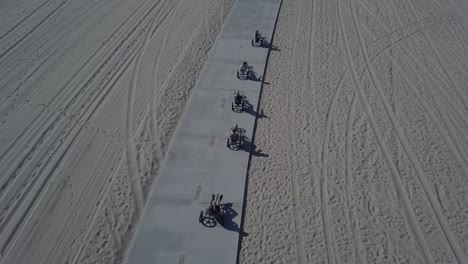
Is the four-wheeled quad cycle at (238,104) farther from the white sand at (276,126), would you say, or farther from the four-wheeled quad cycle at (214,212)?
the four-wheeled quad cycle at (214,212)

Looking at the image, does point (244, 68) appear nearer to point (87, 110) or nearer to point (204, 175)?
point (204, 175)

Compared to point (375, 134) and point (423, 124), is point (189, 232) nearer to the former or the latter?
point (375, 134)

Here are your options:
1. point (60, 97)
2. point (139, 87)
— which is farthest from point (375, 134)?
point (60, 97)

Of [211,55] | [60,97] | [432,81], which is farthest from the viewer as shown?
[211,55]

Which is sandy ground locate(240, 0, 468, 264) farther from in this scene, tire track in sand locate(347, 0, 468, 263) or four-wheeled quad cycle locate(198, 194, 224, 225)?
four-wheeled quad cycle locate(198, 194, 224, 225)

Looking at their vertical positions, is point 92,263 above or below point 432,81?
below

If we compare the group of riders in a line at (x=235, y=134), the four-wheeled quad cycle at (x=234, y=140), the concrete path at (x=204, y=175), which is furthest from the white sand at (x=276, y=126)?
the group of riders in a line at (x=235, y=134)
